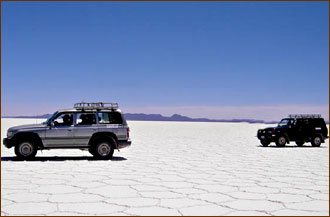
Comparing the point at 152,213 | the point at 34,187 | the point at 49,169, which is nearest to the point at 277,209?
the point at 152,213

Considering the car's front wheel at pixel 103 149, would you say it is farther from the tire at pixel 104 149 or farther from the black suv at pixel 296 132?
the black suv at pixel 296 132

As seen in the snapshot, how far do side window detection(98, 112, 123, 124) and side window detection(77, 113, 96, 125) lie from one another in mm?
241

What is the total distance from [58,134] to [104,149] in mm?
1605

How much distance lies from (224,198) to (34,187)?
3.82 meters

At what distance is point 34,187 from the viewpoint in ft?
27.7

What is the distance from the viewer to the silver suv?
44.8ft

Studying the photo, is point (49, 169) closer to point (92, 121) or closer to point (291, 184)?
point (92, 121)

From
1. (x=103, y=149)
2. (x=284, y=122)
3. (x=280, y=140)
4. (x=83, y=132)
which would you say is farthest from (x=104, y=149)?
(x=284, y=122)

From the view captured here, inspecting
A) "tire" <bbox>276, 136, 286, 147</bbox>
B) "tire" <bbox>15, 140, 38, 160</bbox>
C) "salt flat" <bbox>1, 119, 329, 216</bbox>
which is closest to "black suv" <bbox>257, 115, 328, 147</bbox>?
"tire" <bbox>276, 136, 286, 147</bbox>

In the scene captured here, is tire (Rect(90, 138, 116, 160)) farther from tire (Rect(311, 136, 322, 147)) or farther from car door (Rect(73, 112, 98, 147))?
tire (Rect(311, 136, 322, 147))

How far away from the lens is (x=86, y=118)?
47.4 feet

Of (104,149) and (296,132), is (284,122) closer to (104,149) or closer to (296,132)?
(296,132)

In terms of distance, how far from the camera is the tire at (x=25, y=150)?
1354 cm

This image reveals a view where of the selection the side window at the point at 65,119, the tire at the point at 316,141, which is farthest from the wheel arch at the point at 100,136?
the tire at the point at 316,141
